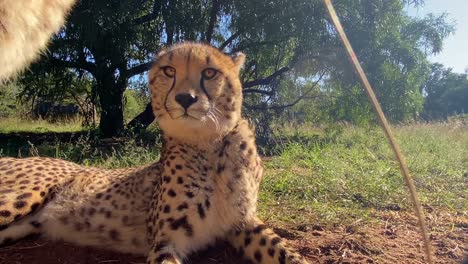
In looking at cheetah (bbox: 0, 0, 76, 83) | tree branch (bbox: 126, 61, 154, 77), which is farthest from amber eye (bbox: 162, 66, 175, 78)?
tree branch (bbox: 126, 61, 154, 77)

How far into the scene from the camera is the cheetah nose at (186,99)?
2.06 metres

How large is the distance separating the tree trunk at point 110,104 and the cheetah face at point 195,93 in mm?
6644

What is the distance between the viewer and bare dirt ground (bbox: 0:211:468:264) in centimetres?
204

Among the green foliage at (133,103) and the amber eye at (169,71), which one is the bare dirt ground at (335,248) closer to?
the amber eye at (169,71)

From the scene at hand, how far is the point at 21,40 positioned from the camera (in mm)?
1347

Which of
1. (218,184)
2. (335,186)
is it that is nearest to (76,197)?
(218,184)

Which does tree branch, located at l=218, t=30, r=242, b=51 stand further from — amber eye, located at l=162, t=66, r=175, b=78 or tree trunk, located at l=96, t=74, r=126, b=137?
amber eye, located at l=162, t=66, r=175, b=78

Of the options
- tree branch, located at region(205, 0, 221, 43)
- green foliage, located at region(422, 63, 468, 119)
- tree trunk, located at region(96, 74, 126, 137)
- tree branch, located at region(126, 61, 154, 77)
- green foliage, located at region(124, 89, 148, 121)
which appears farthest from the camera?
green foliage, located at region(422, 63, 468, 119)

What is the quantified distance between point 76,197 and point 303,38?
676 centimetres

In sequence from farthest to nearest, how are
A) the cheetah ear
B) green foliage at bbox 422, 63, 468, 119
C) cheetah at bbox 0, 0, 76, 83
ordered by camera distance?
1. green foliage at bbox 422, 63, 468, 119
2. the cheetah ear
3. cheetah at bbox 0, 0, 76, 83

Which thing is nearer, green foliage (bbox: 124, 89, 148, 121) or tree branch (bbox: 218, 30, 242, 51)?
tree branch (bbox: 218, 30, 242, 51)

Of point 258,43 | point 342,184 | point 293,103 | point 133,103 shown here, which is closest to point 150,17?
point 258,43

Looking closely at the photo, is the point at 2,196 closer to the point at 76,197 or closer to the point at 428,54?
the point at 76,197

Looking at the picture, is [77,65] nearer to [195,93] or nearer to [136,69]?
[136,69]
